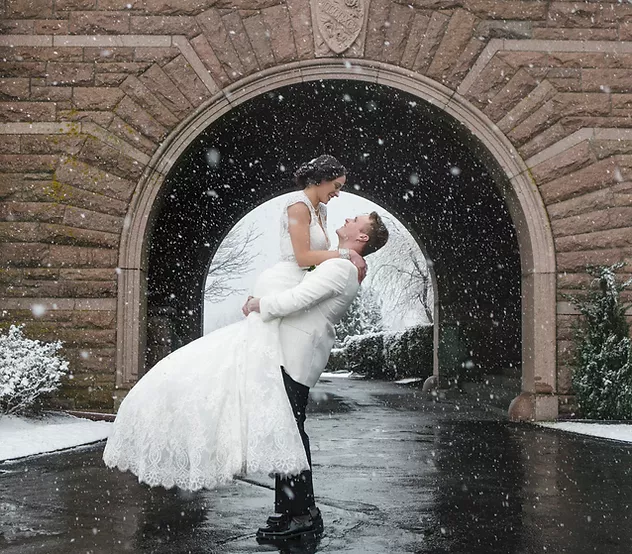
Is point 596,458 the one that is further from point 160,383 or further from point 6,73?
point 6,73

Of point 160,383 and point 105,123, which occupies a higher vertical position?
point 105,123

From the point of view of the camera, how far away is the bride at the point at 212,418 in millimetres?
3674

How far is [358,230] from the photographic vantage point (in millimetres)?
4234

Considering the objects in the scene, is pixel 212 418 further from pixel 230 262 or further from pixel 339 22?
pixel 230 262

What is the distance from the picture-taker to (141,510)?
4.63 metres

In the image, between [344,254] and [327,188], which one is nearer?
[344,254]

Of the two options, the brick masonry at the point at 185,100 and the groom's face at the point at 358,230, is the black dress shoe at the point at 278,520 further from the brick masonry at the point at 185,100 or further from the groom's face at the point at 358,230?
the brick masonry at the point at 185,100

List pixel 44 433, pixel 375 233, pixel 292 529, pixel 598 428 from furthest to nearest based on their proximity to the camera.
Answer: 1. pixel 598 428
2. pixel 44 433
3. pixel 375 233
4. pixel 292 529

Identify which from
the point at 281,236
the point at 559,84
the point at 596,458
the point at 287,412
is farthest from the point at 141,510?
the point at 559,84

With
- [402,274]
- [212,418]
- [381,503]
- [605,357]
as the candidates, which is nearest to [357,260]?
[212,418]

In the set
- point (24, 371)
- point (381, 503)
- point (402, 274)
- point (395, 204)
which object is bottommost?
point (381, 503)

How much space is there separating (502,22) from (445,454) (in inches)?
201

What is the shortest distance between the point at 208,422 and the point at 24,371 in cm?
518

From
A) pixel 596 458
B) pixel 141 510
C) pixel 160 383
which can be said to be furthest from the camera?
pixel 596 458
